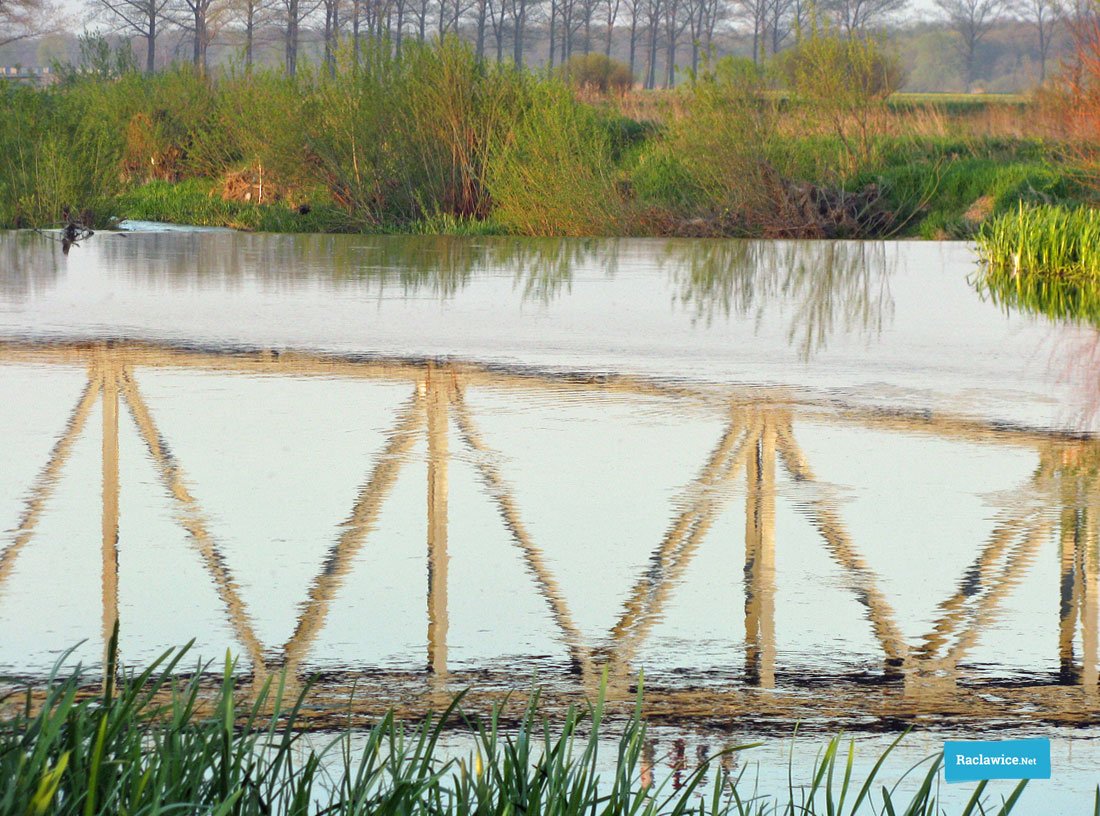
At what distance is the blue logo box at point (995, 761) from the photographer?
7.72ft

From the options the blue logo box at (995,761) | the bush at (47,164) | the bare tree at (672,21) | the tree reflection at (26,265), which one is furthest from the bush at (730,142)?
the bare tree at (672,21)

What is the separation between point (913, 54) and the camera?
147 metres

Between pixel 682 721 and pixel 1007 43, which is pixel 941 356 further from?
pixel 1007 43

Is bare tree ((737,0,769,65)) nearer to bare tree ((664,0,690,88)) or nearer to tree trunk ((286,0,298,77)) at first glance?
bare tree ((664,0,690,88))

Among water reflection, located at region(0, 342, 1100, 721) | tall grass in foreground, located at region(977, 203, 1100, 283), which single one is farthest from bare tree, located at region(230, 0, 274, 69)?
water reflection, located at region(0, 342, 1100, 721)

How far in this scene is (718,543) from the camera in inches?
160

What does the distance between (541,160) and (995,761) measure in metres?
16.5

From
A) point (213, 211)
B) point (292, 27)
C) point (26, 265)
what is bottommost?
point (26, 265)

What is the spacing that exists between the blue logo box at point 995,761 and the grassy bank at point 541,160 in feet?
47.1

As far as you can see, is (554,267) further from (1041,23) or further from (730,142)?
(1041,23)

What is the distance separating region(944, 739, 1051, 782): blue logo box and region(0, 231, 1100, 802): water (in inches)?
2.4

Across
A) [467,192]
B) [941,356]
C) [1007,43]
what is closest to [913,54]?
[1007,43]

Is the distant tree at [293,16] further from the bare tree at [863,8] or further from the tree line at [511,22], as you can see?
the bare tree at [863,8]

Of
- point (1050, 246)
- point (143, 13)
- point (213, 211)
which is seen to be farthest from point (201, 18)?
point (1050, 246)
